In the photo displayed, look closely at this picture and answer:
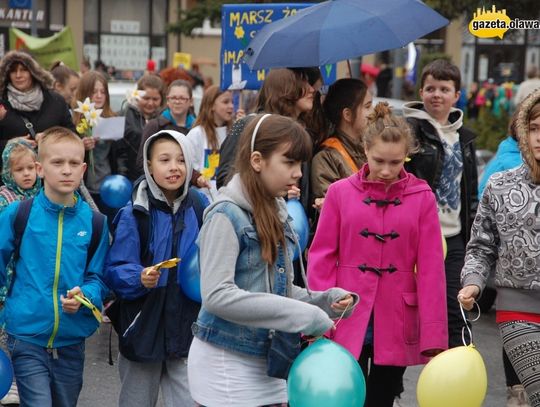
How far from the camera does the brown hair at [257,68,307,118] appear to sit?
242 inches

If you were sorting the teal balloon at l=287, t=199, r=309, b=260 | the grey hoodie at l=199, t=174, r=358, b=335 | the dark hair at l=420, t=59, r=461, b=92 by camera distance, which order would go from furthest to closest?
the dark hair at l=420, t=59, r=461, b=92, the teal balloon at l=287, t=199, r=309, b=260, the grey hoodie at l=199, t=174, r=358, b=335

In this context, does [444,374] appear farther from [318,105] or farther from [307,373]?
[318,105]

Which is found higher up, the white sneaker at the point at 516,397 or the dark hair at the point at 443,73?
the dark hair at the point at 443,73

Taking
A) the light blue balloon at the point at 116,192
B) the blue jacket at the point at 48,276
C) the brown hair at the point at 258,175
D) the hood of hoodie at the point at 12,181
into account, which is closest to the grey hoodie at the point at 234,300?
the brown hair at the point at 258,175

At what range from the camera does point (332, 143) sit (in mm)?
6070

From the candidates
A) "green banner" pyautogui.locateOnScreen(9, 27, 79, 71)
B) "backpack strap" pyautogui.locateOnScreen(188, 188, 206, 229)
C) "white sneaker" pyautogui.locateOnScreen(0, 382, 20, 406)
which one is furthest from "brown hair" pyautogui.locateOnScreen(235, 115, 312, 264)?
"green banner" pyautogui.locateOnScreen(9, 27, 79, 71)

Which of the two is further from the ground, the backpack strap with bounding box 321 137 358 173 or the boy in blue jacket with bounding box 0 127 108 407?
the backpack strap with bounding box 321 137 358 173

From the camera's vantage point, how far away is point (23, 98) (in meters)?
8.41

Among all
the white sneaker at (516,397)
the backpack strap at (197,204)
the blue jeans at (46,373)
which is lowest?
the white sneaker at (516,397)

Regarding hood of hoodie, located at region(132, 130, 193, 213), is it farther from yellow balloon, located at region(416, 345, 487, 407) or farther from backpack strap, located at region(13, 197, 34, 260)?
yellow balloon, located at region(416, 345, 487, 407)

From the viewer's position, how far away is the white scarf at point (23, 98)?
841 cm

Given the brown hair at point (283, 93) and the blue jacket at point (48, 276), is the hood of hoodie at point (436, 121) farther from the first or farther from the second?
the blue jacket at point (48, 276)

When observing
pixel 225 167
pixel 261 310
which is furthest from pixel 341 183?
pixel 261 310

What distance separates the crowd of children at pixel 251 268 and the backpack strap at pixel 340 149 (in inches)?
1.2
